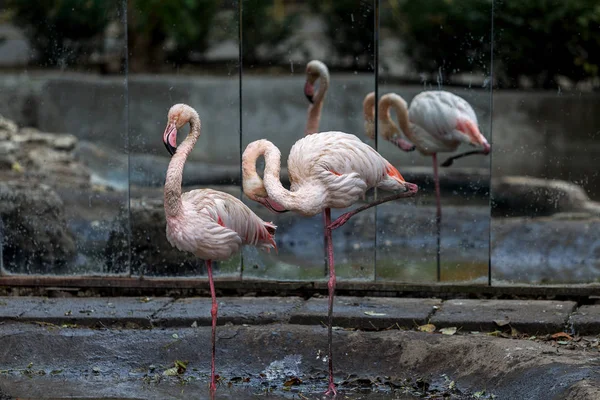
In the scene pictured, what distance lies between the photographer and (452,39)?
24.5 ft

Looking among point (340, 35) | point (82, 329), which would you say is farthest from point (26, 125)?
point (82, 329)

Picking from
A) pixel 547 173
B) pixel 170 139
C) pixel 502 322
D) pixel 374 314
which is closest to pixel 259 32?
pixel 547 173

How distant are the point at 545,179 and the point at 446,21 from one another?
177 cm

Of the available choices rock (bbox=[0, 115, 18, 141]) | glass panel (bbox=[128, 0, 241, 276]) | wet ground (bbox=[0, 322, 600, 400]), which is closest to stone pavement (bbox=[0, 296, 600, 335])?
wet ground (bbox=[0, 322, 600, 400])

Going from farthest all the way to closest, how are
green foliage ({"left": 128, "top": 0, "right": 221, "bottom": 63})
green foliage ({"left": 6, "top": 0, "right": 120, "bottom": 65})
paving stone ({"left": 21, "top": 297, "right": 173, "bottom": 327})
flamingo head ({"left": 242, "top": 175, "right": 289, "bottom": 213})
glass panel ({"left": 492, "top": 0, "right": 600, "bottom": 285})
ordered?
green foliage ({"left": 128, "top": 0, "right": 221, "bottom": 63}) < green foliage ({"left": 6, "top": 0, "right": 120, "bottom": 65}) < glass panel ({"left": 492, "top": 0, "right": 600, "bottom": 285}) < paving stone ({"left": 21, "top": 297, "right": 173, "bottom": 327}) < flamingo head ({"left": 242, "top": 175, "right": 289, "bottom": 213})

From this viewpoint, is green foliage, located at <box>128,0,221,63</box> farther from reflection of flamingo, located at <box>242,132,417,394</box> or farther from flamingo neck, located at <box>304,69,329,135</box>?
reflection of flamingo, located at <box>242,132,417,394</box>

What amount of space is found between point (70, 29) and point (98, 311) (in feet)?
8.66

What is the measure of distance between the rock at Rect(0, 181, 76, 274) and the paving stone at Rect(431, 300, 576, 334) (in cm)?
281

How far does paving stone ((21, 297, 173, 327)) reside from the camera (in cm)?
611

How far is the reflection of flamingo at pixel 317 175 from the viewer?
201 inches

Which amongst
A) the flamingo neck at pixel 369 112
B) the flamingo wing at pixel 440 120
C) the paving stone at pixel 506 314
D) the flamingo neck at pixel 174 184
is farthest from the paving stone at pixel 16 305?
the flamingo wing at pixel 440 120

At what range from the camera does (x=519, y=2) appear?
30.1 feet

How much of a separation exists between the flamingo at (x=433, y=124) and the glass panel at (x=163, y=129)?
3.89 feet

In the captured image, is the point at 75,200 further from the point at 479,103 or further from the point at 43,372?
the point at 479,103
